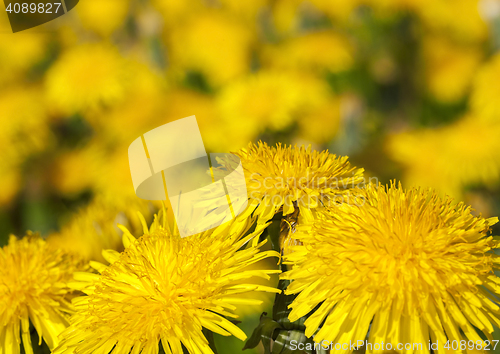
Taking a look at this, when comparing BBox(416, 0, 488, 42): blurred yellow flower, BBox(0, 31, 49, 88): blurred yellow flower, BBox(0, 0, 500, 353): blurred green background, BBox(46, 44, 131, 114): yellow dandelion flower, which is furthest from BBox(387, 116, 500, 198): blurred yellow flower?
BBox(0, 31, 49, 88): blurred yellow flower

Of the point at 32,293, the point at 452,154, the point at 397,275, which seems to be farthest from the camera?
the point at 452,154

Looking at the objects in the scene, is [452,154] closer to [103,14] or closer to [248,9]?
[248,9]

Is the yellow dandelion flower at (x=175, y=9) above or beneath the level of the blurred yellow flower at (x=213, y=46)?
above

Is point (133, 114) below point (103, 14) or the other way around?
below

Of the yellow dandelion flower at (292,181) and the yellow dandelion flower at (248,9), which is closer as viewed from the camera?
the yellow dandelion flower at (292,181)

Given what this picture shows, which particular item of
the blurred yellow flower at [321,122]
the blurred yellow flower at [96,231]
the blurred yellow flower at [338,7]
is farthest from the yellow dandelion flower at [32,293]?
the blurred yellow flower at [338,7]

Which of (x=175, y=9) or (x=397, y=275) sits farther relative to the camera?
(x=175, y=9)

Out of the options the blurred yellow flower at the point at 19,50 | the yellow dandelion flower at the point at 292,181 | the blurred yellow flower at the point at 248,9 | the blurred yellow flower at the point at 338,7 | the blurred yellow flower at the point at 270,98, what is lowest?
the yellow dandelion flower at the point at 292,181

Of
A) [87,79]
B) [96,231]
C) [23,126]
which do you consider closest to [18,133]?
[23,126]

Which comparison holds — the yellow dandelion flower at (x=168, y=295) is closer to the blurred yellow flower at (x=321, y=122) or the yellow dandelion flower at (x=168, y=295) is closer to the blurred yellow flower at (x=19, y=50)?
the blurred yellow flower at (x=321, y=122)

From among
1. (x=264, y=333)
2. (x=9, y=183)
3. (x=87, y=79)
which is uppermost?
(x=87, y=79)
